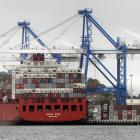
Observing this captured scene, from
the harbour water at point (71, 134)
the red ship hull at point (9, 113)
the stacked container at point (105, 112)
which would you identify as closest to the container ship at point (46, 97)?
the red ship hull at point (9, 113)

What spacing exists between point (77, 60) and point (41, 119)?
2228 cm

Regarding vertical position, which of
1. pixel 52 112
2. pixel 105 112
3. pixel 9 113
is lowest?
pixel 9 113

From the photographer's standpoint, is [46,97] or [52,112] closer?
[52,112]

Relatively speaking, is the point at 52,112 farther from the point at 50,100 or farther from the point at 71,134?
the point at 71,134

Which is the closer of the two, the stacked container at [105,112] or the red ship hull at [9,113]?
the red ship hull at [9,113]

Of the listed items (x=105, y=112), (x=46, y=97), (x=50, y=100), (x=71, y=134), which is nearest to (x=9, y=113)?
(x=46, y=97)

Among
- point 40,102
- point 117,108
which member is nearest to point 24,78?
point 40,102

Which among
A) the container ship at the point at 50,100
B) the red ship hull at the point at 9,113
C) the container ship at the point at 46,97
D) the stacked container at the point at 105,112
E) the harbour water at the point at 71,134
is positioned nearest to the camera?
the harbour water at the point at 71,134

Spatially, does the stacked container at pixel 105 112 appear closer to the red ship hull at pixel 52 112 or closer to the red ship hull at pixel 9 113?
the red ship hull at pixel 52 112

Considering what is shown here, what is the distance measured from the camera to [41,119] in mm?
163625

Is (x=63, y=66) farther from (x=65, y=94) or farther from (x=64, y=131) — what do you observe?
(x=64, y=131)

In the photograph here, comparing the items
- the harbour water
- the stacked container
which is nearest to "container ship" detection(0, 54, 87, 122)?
the stacked container

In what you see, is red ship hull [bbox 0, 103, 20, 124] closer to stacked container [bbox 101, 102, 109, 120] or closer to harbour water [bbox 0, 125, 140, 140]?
stacked container [bbox 101, 102, 109, 120]

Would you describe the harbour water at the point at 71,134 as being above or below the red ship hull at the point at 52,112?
below
